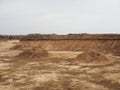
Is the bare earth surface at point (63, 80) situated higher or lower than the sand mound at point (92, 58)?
lower

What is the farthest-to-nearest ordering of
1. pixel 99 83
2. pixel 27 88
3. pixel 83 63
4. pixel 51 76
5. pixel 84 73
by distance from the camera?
pixel 83 63 < pixel 84 73 < pixel 51 76 < pixel 99 83 < pixel 27 88

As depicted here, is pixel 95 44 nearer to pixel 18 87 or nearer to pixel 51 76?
pixel 51 76

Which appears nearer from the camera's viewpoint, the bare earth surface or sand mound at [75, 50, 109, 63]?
the bare earth surface

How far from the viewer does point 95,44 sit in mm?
31891

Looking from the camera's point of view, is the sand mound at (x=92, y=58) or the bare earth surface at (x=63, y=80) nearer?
the bare earth surface at (x=63, y=80)

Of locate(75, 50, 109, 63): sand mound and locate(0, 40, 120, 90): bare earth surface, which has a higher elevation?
locate(75, 50, 109, 63): sand mound

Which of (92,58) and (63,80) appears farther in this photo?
(92,58)

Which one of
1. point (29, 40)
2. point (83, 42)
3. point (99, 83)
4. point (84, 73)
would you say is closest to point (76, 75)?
→ point (84, 73)

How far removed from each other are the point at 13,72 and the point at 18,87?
4.14 m

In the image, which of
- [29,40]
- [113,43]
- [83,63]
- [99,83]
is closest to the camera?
[99,83]

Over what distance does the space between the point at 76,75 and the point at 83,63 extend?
485 centimetres

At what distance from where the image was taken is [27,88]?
36.5 feet

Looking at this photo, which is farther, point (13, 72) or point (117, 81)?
point (13, 72)

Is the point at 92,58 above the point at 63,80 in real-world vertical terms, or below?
above
